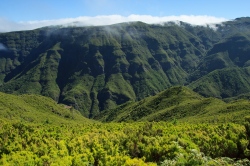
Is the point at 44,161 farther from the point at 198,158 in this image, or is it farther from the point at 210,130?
the point at 210,130

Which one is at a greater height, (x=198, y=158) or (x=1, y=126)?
(x=198, y=158)

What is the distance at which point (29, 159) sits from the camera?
79125mm

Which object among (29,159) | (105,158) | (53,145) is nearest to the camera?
(29,159)

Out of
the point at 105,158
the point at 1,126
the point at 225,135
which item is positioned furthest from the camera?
the point at 1,126

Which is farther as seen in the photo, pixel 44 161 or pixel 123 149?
pixel 123 149

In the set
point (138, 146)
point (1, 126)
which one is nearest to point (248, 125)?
point (138, 146)

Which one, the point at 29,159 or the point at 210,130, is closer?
the point at 29,159

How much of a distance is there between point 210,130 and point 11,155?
64.4 metres

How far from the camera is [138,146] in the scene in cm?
9612

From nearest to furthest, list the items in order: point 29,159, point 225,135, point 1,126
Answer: point 29,159 → point 225,135 → point 1,126

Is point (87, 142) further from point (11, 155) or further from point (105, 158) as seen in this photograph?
point (11, 155)

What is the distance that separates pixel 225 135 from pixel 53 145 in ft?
177

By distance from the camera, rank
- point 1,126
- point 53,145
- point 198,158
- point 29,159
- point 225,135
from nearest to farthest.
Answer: point 198,158, point 29,159, point 53,145, point 225,135, point 1,126

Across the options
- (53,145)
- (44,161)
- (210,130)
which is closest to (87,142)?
(53,145)
